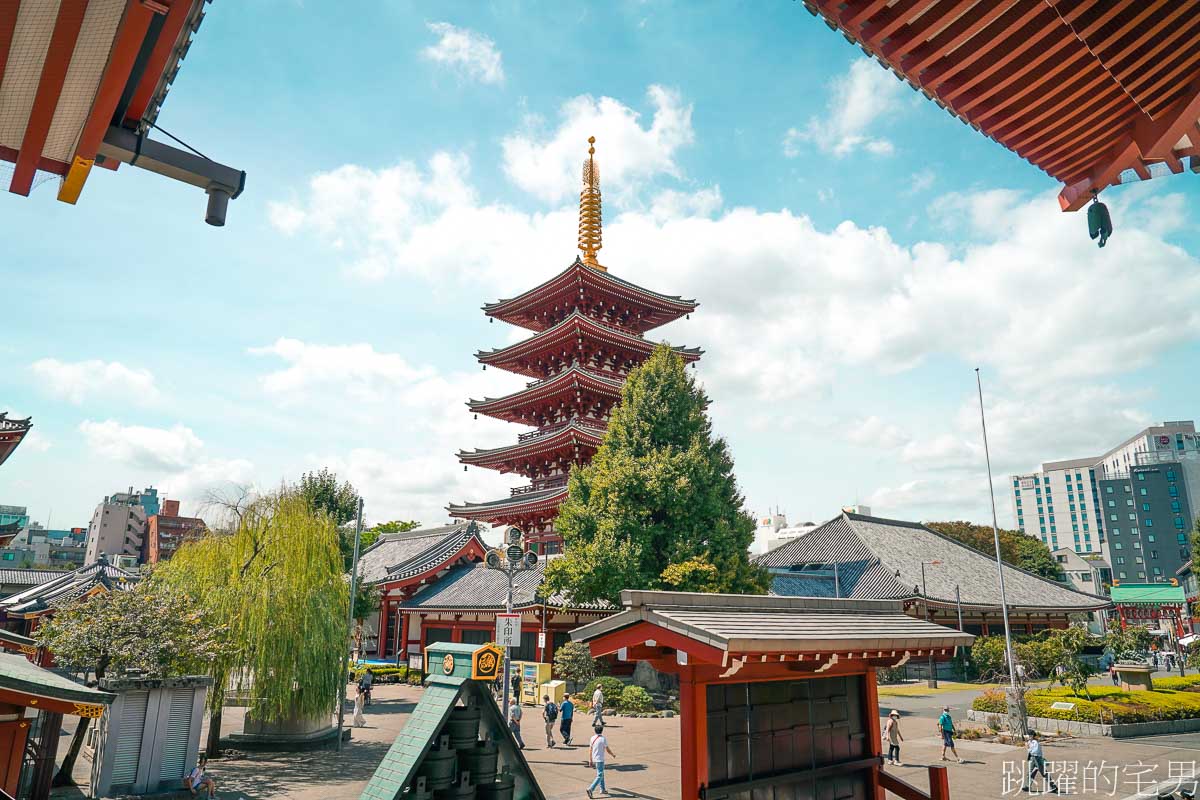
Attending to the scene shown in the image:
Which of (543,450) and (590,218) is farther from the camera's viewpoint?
(590,218)

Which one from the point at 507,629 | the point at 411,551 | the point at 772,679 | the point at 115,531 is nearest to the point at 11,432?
the point at 507,629

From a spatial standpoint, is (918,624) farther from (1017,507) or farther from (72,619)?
(1017,507)

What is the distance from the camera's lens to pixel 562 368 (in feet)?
137

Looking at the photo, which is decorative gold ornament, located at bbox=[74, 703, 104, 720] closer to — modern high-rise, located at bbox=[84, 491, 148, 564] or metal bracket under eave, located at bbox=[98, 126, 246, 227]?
metal bracket under eave, located at bbox=[98, 126, 246, 227]

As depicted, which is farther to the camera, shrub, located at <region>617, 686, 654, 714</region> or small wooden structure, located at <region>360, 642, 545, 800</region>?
shrub, located at <region>617, 686, 654, 714</region>

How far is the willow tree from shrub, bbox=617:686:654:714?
35.3 feet

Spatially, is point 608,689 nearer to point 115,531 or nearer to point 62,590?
point 62,590

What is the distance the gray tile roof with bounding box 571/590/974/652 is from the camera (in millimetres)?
8375

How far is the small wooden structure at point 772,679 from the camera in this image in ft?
28.4

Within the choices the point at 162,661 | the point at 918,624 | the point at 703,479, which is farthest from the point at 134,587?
the point at 703,479

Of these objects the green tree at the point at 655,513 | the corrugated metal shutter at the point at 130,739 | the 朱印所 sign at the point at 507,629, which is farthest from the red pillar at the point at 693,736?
the green tree at the point at 655,513

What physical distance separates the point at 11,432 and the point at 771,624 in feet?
75.3

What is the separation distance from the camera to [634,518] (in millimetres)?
27797

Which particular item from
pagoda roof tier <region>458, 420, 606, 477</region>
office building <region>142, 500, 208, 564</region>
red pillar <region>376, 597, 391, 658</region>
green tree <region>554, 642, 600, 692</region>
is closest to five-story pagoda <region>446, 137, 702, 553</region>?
pagoda roof tier <region>458, 420, 606, 477</region>
